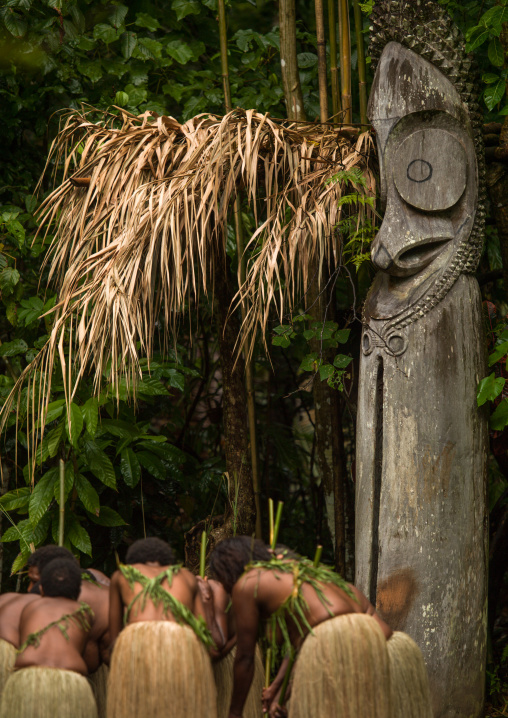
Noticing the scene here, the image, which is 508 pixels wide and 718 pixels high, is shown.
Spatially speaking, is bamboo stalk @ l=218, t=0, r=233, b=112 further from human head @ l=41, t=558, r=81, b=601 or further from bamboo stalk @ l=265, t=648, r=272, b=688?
bamboo stalk @ l=265, t=648, r=272, b=688

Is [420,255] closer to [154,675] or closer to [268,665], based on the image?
[268,665]

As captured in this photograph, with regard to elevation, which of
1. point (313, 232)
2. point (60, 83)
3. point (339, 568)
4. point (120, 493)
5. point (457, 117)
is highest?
point (60, 83)

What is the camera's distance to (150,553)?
9.78 feet

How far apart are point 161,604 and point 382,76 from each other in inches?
93.3

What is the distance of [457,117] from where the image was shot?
3.59 metres

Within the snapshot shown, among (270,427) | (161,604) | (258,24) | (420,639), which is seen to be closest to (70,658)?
(161,604)

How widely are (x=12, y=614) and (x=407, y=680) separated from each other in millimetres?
1451

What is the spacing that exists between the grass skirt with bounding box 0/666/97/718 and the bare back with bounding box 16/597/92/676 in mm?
36

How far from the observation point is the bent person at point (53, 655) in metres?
2.81

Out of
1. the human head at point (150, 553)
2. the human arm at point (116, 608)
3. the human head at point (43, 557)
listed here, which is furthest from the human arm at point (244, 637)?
the human head at point (43, 557)

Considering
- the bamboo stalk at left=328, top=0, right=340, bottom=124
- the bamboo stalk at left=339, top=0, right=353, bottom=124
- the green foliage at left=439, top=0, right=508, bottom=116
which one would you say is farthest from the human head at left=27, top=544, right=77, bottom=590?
the green foliage at left=439, top=0, right=508, bottom=116

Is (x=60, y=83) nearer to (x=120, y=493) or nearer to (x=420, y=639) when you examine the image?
(x=120, y=493)

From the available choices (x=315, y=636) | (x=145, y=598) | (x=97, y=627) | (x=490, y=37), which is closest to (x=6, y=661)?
(x=97, y=627)

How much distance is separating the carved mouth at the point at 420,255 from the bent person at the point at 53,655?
1800 mm
